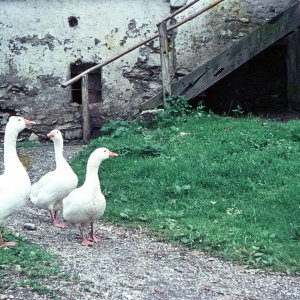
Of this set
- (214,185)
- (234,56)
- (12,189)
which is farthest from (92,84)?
(12,189)

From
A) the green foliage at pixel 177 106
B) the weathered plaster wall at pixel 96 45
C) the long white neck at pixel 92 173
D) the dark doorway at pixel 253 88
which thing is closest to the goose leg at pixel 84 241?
the long white neck at pixel 92 173

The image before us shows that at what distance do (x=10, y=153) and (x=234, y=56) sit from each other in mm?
5445

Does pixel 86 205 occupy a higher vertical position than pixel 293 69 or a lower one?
lower

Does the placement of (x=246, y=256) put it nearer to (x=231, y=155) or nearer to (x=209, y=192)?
(x=209, y=192)

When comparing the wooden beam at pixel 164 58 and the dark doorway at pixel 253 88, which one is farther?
the dark doorway at pixel 253 88

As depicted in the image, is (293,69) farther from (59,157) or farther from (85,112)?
(59,157)

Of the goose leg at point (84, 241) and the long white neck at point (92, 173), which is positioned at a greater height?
the long white neck at point (92, 173)

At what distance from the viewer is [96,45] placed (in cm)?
1168

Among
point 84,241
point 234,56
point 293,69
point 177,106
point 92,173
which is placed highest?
point 234,56

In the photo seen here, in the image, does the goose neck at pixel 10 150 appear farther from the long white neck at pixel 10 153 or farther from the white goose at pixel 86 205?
the white goose at pixel 86 205

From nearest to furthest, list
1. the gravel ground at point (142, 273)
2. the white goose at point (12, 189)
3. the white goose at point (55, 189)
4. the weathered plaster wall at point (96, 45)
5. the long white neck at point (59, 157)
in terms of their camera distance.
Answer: the gravel ground at point (142, 273)
the white goose at point (12, 189)
the white goose at point (55, 189)
the long white neck at point (59, 157)
the weathered plaster wall at point (96, 45)

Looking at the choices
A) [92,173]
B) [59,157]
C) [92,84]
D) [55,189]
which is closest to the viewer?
[92,173]

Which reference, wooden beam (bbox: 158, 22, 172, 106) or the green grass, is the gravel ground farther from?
wooden beam (bbox: 158, 22, 172, 106)

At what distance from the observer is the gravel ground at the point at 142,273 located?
4.69 meters
